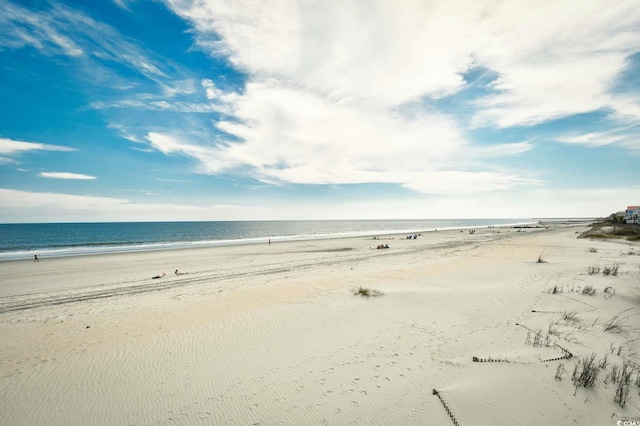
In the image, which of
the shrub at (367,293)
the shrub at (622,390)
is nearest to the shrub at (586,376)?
the shrub at (622,390)

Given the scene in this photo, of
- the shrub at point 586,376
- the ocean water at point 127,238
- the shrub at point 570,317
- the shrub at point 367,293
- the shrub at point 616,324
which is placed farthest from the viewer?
the ocean water at point 127,238

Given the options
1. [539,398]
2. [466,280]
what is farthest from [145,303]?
[466,280]

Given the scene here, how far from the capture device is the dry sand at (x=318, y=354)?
4.70 metres

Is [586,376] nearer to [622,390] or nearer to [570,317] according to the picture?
[622,390]

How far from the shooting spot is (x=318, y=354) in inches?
265

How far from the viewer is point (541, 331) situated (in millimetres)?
7324

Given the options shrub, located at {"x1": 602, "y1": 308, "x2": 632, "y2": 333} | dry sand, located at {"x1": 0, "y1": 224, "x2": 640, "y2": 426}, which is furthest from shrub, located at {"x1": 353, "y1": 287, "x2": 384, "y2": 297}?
shrub, located at {"x1": 602, "y1": 308, "x2": 632, "y2": 333}

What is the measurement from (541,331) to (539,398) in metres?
3.41

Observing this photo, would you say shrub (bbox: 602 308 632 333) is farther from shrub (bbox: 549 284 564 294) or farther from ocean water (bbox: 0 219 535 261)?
ocean water (bbox: 0 219 535 261)

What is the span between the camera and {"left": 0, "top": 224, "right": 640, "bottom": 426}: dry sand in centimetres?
470

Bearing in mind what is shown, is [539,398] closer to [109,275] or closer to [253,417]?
[253,417]

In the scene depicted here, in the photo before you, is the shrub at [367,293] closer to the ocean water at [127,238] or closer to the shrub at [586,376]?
the shrub at [586,376]

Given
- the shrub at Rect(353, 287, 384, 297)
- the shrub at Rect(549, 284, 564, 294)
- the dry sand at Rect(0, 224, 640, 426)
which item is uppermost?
the shrub at Rect(549, 284, 564, 294)

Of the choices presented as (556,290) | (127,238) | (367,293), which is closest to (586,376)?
(367,293)
